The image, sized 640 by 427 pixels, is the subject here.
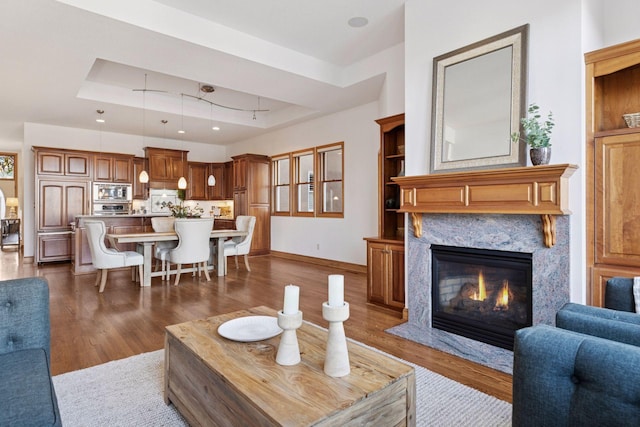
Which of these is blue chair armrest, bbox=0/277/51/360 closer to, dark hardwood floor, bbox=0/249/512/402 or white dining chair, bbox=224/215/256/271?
dark hardwood floor, bbox=0/249/512/402

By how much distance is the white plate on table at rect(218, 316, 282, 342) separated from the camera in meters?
1.85

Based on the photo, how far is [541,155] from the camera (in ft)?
8.30

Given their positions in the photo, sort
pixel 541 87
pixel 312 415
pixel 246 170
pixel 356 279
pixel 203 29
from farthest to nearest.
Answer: pixel 246 170 → pixel 356 279 → pixel 203 29 → pixel 541 87 → pixel 312 415

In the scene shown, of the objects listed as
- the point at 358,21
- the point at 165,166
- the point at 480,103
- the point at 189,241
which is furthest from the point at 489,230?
the point at 165,166

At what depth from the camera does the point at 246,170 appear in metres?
8.18

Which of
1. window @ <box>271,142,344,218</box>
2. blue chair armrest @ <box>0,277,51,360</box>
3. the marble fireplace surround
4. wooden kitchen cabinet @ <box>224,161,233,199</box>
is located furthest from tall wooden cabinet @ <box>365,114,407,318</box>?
wooden kitchen cabinet @ <box>224,161,233,199</box>

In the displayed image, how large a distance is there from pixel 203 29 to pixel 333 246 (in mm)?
4240

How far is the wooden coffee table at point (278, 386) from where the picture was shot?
4.13 feet

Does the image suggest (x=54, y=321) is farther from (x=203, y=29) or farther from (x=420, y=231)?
(x=420, y=231)

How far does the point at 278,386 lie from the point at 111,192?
26.4 feet

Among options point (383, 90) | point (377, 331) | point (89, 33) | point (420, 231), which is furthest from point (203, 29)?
point (377, 331)

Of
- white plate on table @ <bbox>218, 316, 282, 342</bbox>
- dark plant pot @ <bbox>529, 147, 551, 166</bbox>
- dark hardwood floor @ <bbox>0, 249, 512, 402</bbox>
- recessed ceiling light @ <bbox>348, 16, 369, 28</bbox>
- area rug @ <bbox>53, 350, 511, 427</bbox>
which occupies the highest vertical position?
recessed ceiling light @ <bbox>348, 16, 369, 28</bbox>

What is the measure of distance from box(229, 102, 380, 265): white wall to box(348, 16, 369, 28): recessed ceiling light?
6.47 ft

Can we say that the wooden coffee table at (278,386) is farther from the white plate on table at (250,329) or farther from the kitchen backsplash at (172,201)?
the kitchen backsplash at (172,201)
